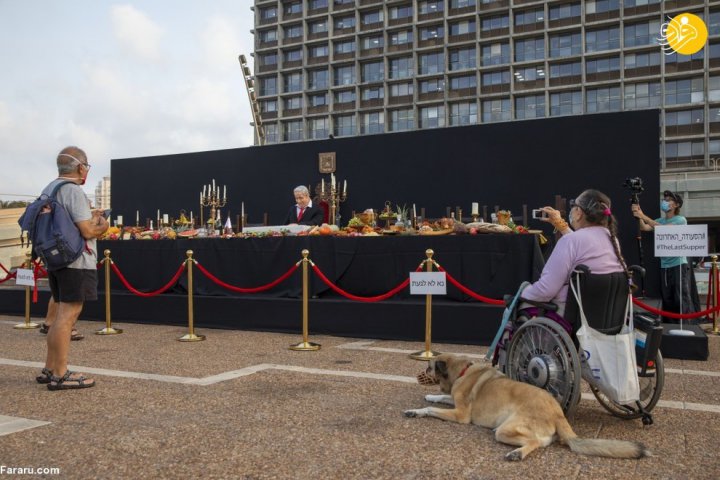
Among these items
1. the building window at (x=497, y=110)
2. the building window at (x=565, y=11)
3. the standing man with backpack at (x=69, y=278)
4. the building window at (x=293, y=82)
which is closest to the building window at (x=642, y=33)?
the building window at (x=565, y=11)

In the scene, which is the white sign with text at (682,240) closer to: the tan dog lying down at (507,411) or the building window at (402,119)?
the tan dog lying down at (507,411)

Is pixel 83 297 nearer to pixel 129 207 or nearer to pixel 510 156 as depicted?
pixel 510 156

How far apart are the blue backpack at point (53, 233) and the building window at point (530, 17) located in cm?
6417

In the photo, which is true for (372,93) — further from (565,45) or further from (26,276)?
(26,276)

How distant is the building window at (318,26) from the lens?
72.2 meters

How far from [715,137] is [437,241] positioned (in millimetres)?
57910

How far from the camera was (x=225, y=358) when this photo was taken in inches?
264

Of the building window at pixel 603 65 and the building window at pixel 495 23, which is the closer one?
the building window at pixel 603 65

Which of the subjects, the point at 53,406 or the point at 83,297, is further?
the point at 83,297

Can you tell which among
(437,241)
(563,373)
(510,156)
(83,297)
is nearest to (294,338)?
(437,241)

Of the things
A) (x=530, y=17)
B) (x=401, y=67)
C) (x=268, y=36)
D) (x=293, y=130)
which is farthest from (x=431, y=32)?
(x=268, y=36)

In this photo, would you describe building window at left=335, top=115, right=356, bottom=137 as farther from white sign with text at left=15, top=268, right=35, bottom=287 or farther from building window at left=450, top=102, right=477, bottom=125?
white sign with text at left=15, top=268, right=35, bottom=287

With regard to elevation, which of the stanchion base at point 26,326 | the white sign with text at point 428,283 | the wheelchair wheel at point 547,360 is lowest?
the stanchion base at point 26,326

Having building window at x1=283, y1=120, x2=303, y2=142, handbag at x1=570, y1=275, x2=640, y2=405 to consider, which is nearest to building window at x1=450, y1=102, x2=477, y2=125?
building window at x1=283, y1=120, x2=303, y2=142
